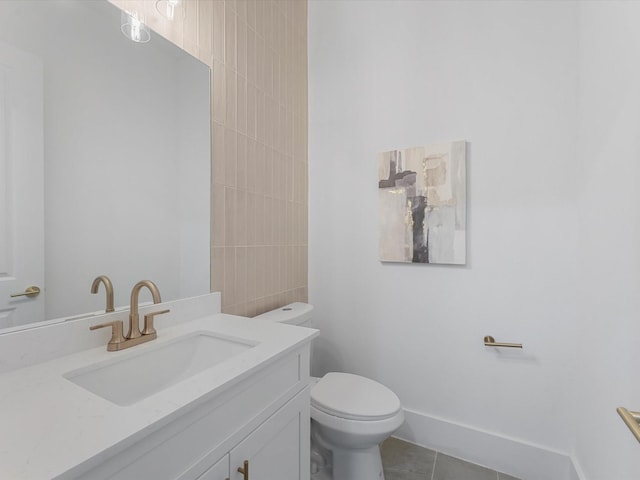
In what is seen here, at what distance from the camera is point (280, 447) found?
0.93 meters

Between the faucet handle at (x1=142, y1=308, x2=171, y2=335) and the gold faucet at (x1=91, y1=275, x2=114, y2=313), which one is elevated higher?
the gold faucet at (x1=91, y1=275, x2=114, y2=313)

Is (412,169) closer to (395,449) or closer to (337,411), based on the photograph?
(337,411)

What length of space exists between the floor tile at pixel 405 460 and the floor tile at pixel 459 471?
0.04 m

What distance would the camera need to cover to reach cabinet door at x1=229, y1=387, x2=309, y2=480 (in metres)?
0.79

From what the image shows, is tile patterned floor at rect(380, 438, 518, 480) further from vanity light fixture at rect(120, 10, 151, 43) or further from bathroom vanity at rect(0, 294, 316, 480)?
vanity light fixture at rect(120, 10, 151, 43)

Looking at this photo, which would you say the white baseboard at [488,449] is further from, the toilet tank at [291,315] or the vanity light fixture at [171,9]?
the vanity light fixture at [171,9]

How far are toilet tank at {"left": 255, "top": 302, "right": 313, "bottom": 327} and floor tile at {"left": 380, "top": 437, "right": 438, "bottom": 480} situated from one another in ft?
2.70

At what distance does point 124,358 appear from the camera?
0.87 metres

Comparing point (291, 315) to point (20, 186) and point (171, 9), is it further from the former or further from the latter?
point (171, 9)

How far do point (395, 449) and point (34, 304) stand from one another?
1785 mm

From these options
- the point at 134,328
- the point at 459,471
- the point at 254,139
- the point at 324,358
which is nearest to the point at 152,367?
the point at 134,328

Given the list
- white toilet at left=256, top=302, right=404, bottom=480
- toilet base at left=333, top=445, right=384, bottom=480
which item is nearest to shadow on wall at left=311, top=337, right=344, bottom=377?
white toilet at left=256, top=302, right=404, bottom=480

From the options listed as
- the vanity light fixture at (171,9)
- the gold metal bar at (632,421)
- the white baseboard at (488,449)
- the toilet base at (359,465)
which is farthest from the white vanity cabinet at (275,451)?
the vanity light fixture at (171,9)

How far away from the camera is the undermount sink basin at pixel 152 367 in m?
0.81
